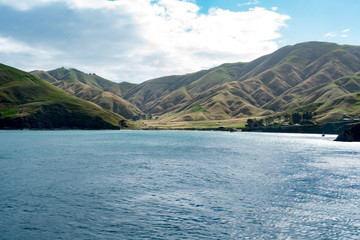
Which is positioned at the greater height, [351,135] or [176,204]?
[351,135]

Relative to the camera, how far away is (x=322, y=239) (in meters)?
31.0

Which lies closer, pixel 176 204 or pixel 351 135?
pixel 176 204

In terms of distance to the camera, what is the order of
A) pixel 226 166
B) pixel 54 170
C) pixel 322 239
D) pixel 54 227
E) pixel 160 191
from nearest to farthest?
pixel 322 239
pixel 54 227
pixel 160 191
pixel 54 170
pixel 226 166

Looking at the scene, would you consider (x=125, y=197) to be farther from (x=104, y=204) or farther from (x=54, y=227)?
(x=54, y=227)

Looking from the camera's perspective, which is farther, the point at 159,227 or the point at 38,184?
the point at 38,184

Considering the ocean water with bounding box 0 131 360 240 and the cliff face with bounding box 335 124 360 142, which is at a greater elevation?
the cliff face with bounding box 335 124 360 142

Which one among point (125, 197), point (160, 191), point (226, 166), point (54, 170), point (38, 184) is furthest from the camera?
point (226, 166)

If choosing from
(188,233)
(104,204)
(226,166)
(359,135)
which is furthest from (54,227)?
(359,135)

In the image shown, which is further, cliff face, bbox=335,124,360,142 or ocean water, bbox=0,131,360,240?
cliff face, bbox=335,124,360,142

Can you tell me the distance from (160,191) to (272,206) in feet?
66.4

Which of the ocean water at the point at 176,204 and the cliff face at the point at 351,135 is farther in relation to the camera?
the cliff face at the point at 351,135

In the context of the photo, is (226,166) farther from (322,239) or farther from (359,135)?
(359,135)

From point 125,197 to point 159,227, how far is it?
601 inches

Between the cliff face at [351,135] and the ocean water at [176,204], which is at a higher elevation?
the cliff face at [351,135]
